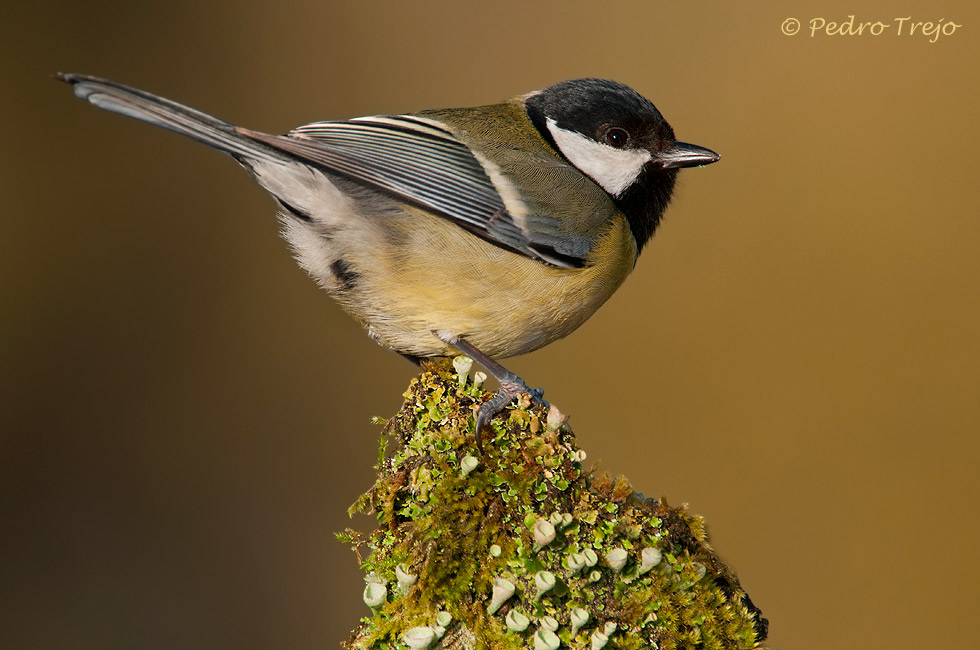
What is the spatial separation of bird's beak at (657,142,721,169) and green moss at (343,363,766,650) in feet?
4.03

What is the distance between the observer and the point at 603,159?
256cm

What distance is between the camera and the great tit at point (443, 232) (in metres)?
2.17

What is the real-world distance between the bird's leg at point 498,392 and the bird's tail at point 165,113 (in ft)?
2.32

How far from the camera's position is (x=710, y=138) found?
3.99m

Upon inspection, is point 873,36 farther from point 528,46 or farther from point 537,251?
point 537,251

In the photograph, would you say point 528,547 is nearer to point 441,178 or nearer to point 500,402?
point 500,402

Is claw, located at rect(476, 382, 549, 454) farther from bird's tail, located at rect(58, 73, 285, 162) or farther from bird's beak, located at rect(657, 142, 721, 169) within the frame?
bird's beak, located at rect(657, 142, 721, 169)

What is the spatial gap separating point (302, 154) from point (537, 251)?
684 millimetres

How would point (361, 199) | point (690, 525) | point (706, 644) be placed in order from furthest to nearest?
point (361, 199) → point (690, 525) → point (706, 644)

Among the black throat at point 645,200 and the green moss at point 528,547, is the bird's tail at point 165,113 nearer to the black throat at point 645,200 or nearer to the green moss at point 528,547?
the green moss at point 528,547

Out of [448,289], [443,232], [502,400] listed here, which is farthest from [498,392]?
[443,232]

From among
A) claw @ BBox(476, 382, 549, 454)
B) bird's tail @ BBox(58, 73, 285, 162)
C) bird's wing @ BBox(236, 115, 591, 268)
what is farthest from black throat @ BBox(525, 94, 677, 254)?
bird's tail @ BBox(58, 73, 285, 162)

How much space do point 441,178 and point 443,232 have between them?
16 centimetres

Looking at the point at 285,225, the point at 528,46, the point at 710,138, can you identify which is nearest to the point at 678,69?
the point at 710,138
